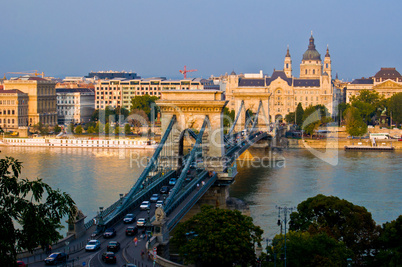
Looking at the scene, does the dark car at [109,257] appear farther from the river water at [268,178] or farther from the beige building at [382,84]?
the beige building at [382,84]

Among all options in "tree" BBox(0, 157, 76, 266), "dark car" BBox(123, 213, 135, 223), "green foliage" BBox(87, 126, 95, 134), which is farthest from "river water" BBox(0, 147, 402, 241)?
"tree" BBox(0, 157, 76, 266)

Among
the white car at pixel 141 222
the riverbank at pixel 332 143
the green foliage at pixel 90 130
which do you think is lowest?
the white car at pixel 141 222

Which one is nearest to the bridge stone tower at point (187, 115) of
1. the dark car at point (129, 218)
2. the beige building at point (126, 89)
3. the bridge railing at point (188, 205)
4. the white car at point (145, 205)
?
the bridge railing at point (188, 205)

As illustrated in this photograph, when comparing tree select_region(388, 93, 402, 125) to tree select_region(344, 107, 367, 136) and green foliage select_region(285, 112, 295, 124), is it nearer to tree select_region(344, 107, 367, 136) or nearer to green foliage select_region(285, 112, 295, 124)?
tree select_region(344, 107, 367, 136)

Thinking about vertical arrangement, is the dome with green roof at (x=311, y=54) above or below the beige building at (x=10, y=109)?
above

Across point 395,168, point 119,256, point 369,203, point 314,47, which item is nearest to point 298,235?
point 119,256

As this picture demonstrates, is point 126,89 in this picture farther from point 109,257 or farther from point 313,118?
point 109,257
